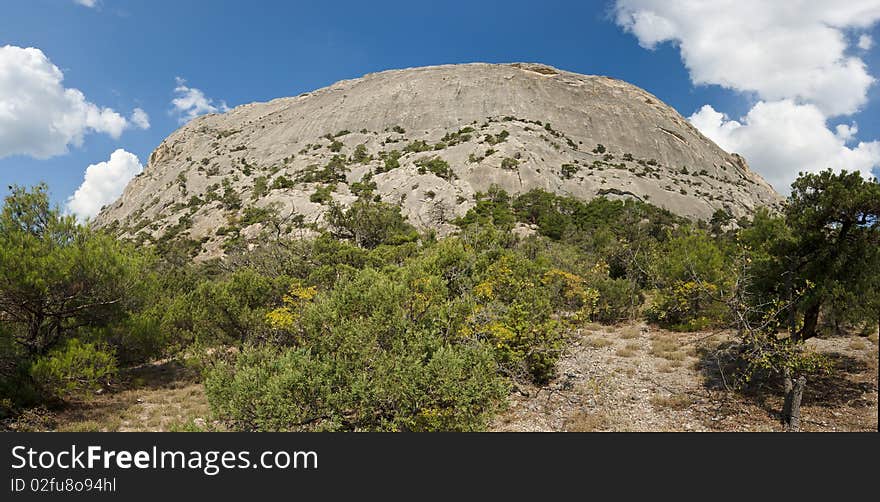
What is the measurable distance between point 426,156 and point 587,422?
47419 millimetres

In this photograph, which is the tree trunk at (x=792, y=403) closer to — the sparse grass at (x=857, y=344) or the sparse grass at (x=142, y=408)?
the sparse grass at (x=857, y=344)

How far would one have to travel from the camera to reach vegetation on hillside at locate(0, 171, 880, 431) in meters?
6.82

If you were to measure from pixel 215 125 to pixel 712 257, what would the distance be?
95.1 metres

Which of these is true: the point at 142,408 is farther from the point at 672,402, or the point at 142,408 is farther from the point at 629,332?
the point at 629,332

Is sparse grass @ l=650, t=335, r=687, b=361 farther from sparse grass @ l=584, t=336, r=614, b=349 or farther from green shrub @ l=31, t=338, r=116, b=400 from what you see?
green shrub @ l=31, t=338, r=116, b=400

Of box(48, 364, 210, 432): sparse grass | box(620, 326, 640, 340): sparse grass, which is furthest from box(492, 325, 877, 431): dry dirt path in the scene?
box(48, 364, 210, 432): sparse grass

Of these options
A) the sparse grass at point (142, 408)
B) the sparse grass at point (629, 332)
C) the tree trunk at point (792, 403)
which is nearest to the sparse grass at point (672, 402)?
the tree trunk at point (792, 403)

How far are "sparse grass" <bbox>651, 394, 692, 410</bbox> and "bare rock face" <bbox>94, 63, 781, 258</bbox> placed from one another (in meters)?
29.4

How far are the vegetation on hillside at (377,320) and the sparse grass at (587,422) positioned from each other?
175 centimetres

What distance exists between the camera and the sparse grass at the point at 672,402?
957cm

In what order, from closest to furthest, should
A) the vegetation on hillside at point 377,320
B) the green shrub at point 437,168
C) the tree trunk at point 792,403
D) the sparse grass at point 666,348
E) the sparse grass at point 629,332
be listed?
the vegetation on hillside at point 377,320 → the tree trunk at point 792,403 → the sparse grass at point 666,348 → the sparse grass at point 629,332 → the green shrub at point 437,168

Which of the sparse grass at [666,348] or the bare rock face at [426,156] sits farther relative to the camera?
the bare rock face at [426,156]
